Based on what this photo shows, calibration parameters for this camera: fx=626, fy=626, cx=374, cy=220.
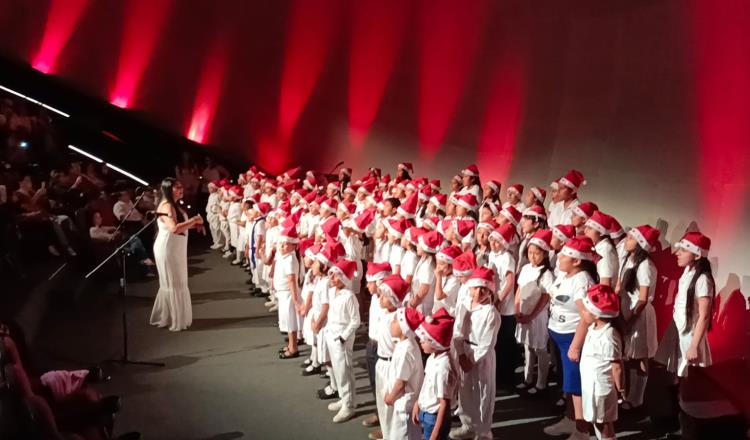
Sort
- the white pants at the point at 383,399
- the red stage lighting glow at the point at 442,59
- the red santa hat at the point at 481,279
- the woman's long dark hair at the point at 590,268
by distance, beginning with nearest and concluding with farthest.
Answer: the white pants at the point at 383,399
the red santa hat at the point at 481,279
the woman's long dark hair at the point at 590,268
the red stage lighting glow at the point at 442,59

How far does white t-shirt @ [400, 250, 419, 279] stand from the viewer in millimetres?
6707

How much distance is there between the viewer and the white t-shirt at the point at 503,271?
625 centimetres

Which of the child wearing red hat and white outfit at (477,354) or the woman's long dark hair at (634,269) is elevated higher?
the woman's long dark hair at (634,269)

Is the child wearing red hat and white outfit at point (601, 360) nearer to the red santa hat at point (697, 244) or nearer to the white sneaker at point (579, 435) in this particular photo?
the white sneaker at point (579, 435)

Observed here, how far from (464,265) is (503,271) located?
80cm

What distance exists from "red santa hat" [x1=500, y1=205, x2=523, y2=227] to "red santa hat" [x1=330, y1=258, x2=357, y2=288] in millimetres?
2581

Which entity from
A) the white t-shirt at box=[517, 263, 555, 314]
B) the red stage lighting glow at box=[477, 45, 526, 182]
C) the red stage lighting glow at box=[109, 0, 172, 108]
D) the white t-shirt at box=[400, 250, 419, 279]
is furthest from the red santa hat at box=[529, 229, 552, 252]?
the red stage lighting glow at box=[109, 0, 172, 108]

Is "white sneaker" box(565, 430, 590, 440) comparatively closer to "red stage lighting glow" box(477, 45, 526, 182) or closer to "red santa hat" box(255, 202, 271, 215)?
"red santa hat" box(255, 202, 271, 215)

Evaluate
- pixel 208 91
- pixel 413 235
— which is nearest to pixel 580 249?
pixel 413 235

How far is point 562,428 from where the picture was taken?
556 cm

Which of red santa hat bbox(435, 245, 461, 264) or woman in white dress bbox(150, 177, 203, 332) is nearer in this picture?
red santa hat bbox(435, 245, 461, 264)

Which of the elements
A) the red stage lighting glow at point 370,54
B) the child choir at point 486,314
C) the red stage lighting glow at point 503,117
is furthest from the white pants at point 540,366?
the red stage lighting glow at point 370,54

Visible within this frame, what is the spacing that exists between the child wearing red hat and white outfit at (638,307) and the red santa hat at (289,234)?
141 inches

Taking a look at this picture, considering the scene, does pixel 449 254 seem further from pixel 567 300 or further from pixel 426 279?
pixel 567 300
